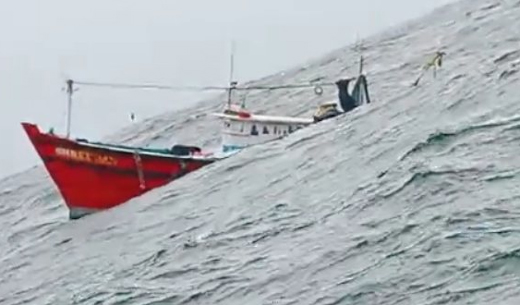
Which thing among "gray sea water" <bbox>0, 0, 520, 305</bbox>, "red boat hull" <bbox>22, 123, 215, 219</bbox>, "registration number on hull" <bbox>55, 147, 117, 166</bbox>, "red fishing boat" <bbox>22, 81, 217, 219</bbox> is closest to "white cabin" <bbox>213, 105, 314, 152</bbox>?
"gray sea water" <bbox>0, 0, 520, 305</bbox>

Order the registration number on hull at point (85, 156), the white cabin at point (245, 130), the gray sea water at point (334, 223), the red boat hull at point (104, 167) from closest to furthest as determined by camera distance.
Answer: the gray sea water at point (334, 223) → the red boat hull at point (104, 167) → the registration number on hull at point (85, 156) → the white cabin at point (245, 130)

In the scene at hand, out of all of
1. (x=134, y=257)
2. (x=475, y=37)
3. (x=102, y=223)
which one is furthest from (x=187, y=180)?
(x=475, y=37)

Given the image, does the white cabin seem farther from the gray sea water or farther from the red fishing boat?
the red fishing boat

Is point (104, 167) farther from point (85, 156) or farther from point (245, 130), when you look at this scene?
point (245, 130)

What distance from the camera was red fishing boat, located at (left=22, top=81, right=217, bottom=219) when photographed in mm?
37312

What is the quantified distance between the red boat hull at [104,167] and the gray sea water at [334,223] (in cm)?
36

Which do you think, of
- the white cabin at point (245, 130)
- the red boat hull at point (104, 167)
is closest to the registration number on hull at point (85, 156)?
the red boat hull at point (104, 167)

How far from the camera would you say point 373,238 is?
2633 cm

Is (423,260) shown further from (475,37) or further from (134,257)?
(475,37)

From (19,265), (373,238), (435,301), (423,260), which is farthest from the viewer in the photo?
(19,265)

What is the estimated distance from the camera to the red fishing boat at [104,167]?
122 ft

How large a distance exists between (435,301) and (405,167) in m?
9.07

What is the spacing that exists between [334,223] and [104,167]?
10483 mm

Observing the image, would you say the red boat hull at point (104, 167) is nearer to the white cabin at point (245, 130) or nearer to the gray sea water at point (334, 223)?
the gray sea water at point (334, 223)
